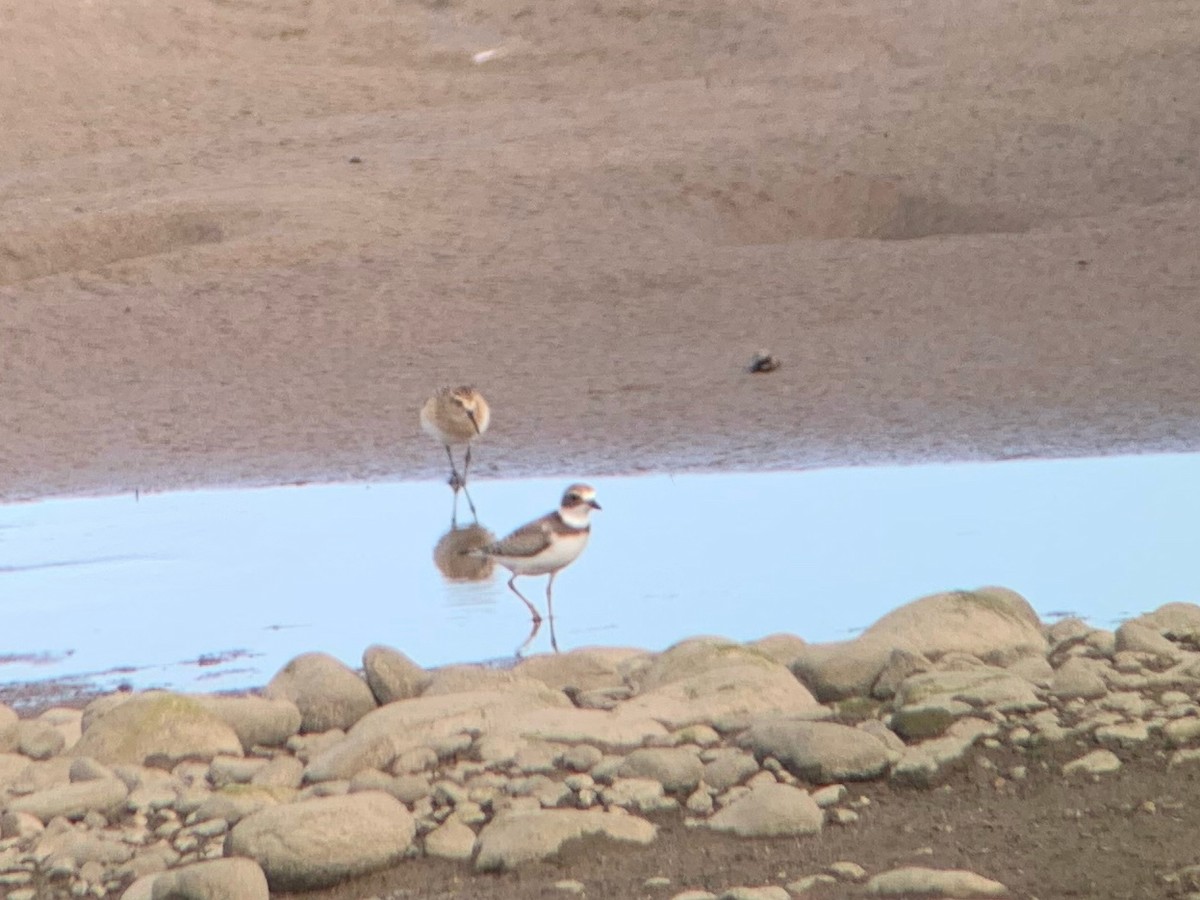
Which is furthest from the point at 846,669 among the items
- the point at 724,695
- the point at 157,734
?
the point at 157,734

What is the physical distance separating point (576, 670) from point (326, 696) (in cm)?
78

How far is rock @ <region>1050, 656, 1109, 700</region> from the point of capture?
5203 millimetres

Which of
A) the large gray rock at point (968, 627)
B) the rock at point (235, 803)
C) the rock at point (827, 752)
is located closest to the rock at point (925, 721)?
the rock at point (827, 752)

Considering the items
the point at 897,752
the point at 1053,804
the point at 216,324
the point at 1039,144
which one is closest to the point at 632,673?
the point at 897,752

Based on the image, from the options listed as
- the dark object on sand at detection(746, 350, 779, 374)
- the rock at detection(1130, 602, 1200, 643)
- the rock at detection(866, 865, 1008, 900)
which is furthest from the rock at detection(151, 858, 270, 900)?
the dark object on sand at detection(746, 350, 779, 374)

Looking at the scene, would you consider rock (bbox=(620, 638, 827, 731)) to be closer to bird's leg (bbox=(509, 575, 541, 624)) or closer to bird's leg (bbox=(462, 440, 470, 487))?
bird's leg (bbox=(509, 575, 541, 624))

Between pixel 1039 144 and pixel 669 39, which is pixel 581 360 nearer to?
pixel 1039 144

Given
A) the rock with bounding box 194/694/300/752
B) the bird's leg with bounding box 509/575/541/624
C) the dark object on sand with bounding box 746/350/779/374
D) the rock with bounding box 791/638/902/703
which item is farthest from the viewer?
the dark object on sand with bounding box 746/350/779/374

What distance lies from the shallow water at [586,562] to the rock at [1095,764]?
6.80 feet

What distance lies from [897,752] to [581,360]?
7.61 meters

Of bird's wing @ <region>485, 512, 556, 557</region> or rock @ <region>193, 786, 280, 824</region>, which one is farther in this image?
bird's wing @ <region>485, 512, 556, 557</region>

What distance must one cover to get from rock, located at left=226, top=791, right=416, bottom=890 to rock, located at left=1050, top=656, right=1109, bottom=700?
1805 mm

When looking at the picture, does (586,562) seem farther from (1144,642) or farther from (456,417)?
(1144,642)

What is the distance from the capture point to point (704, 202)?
1616cm
